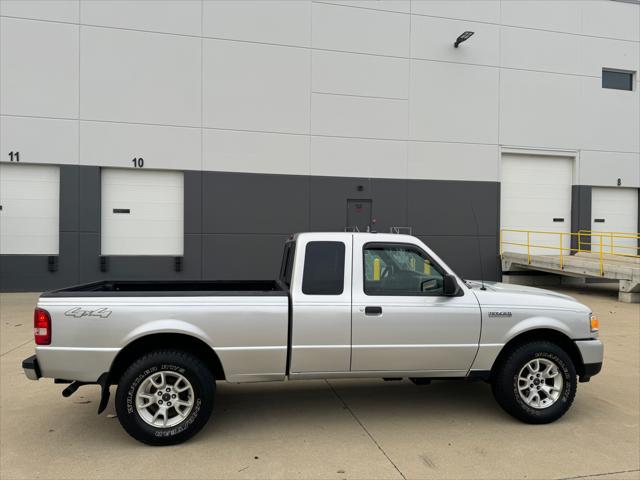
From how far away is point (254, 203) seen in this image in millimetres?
14805

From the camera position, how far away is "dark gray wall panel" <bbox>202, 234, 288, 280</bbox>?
1459 centimetres

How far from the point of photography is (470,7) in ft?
54.2

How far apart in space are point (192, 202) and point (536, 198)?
42.0ft

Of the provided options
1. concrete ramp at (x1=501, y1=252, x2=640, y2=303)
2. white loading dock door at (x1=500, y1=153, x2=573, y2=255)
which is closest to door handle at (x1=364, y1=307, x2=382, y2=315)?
concrete ramp at (x1=501, y1=252, x2=640, y2=303)

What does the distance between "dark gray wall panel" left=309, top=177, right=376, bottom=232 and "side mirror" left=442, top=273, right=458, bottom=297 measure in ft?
35.4

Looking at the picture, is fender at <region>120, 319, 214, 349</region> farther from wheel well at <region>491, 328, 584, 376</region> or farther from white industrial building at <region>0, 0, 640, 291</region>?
white industrial building at <region>0, 0, 640, 291</region>

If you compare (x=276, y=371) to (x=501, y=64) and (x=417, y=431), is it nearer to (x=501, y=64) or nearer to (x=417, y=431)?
(x=417, y=431)

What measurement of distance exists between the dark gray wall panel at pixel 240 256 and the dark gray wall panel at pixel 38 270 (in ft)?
12.8

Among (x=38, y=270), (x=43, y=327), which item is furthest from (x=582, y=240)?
(x=38, y=270)

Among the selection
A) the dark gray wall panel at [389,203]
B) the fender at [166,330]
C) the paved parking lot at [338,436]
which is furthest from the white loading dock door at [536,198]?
the fender at [166,330]

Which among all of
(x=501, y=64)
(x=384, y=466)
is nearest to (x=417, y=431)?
(x=384, y=466)

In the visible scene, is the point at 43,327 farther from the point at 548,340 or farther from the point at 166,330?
the point at 548,340

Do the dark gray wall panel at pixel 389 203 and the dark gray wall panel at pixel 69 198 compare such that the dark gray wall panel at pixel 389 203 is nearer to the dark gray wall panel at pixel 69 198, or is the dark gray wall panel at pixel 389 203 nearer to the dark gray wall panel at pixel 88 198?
the dark gray wall panel at pixel 88 198

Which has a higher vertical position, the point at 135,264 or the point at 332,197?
the point at 332,197
